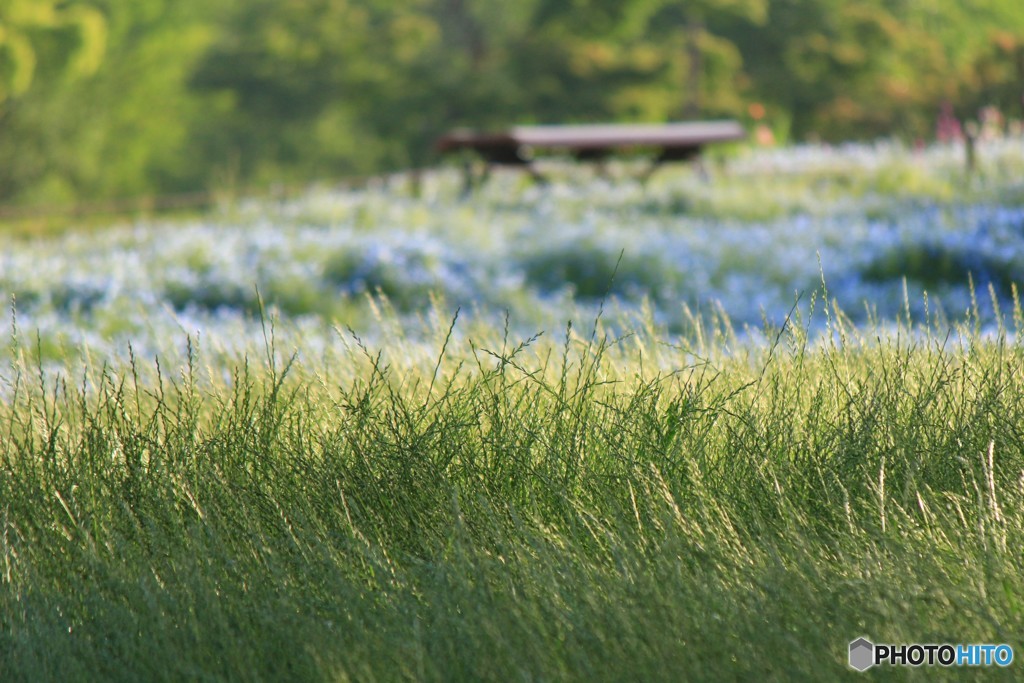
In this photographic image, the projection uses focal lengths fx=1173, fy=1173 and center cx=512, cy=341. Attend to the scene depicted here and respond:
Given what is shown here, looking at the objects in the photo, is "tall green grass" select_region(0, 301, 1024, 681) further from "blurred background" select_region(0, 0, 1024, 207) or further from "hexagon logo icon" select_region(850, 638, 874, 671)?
"blurred background" select_region(0, 0, 1024, 207)

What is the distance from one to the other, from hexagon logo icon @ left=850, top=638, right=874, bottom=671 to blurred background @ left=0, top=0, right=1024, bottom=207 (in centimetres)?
1675

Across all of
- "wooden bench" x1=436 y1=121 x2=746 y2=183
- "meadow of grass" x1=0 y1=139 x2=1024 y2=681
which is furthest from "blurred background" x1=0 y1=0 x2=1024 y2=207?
"meadow of grass" x1=0 y1=139 x2=1024 y2=681

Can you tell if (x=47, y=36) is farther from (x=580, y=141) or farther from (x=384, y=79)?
(x=580, y=141)

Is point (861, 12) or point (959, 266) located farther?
point (861, 12)

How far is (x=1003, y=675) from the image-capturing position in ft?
6.90

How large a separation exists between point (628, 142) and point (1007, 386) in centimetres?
837

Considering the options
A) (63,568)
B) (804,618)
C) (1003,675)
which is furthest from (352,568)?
(1003,675)

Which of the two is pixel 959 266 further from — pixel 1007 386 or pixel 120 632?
pixel 120 632

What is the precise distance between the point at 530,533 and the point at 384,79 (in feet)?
62.1

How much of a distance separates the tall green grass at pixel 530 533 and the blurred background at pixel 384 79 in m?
15.9

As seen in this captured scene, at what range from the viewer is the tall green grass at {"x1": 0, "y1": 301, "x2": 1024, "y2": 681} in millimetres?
A: 2260

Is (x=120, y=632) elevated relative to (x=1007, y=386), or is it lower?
lower

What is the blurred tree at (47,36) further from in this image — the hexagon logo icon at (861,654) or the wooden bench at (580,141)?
the hexagon logo icon at (861,654)

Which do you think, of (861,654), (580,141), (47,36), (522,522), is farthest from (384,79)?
(861,654)
